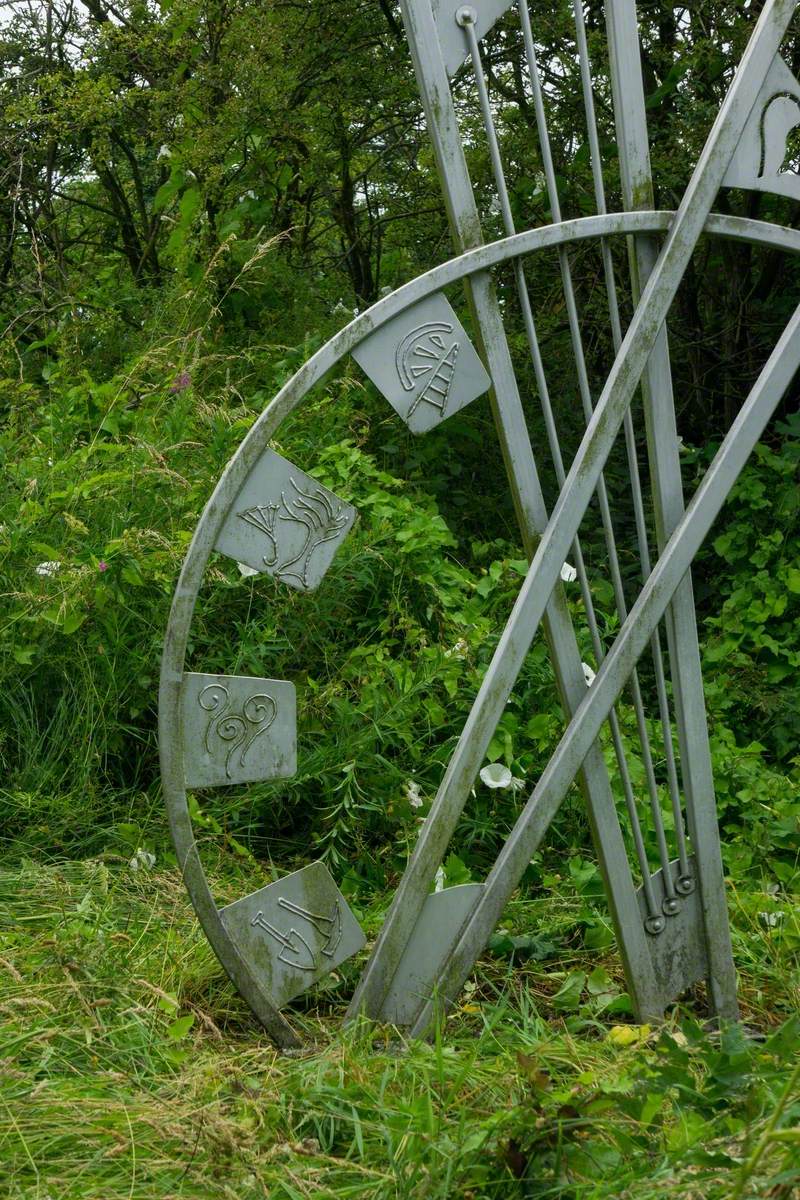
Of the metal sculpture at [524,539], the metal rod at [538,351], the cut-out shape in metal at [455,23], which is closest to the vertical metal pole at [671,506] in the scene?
the metal sculpture at [524,539]

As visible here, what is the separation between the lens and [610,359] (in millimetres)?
4625

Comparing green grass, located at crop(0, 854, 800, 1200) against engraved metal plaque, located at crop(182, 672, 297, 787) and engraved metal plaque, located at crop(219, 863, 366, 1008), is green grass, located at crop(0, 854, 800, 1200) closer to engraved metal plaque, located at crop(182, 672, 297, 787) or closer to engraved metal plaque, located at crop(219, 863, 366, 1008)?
engraved metal plaque, located at crop(219, 863, 366, 1008)

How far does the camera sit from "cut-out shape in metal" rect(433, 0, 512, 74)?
1.88 metres

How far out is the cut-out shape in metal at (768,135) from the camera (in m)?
2.09

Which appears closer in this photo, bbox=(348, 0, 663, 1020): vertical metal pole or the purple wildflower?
bbox=(348, 0, 663, 1020): vertical metal pole

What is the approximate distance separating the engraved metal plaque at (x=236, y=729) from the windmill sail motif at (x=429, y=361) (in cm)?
49

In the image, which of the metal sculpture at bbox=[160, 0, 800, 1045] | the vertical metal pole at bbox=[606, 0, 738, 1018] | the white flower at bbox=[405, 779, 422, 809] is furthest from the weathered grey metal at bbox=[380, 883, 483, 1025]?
the white flower at bbox=[405, 779, 422, 809]

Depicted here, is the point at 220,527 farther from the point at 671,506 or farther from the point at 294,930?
the point at 671,506

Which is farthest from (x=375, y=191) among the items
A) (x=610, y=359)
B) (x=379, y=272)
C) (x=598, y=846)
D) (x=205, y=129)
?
(x=598, y=846)

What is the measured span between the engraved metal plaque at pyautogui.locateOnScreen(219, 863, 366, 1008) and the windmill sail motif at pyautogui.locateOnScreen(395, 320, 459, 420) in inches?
30.1

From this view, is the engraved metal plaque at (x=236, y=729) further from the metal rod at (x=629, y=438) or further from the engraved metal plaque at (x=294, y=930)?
the metal rod at (x=629, y=438)

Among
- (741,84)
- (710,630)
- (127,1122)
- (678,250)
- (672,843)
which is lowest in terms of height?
(127,1122)

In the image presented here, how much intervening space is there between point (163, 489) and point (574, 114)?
6.82ft

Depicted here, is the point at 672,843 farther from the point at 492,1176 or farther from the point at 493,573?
the point at 492,1176
